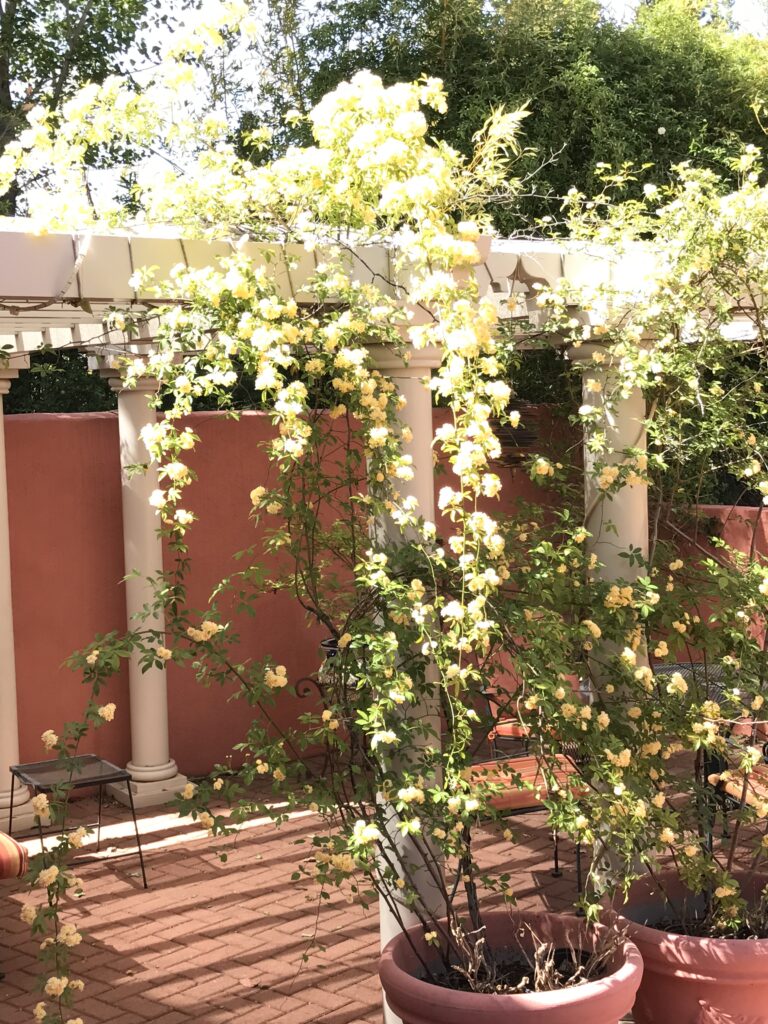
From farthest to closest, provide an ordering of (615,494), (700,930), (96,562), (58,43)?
(58,43) < (96,562) < (615,494) < (700,930)

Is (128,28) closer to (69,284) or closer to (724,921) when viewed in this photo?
(69,284)

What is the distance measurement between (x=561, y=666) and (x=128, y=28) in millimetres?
10543

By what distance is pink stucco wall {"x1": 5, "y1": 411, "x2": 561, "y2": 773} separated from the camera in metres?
7.32

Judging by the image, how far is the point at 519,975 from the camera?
12.4 feet

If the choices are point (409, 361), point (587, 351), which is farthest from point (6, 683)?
point (409, 361)

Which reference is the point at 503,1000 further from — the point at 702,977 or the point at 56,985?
the point at 56,985

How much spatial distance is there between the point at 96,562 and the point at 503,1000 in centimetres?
488

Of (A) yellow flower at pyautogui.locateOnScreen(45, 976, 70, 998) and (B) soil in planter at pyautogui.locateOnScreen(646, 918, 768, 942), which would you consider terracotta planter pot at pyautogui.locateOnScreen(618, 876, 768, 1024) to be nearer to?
(B) soil in planter at pyautogui.locateOnScreen(646, 918, 768, 942)

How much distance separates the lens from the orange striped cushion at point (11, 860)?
193 inches

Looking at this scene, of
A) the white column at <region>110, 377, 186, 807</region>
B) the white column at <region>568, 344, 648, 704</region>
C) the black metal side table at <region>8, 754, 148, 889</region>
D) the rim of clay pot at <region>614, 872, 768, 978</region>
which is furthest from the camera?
the white column at <region>110, 377, 186, 807</region>

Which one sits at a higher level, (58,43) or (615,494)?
(58,43)

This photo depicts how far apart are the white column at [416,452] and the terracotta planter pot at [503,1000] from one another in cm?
24

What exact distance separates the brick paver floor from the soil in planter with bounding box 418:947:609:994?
850 millimetres

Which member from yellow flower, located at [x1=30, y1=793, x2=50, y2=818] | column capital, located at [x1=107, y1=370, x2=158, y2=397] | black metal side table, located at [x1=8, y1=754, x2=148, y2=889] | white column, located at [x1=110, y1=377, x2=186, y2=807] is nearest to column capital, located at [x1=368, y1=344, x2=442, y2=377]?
yellow flower, located at [x1=30, y1=793, x2=50, y2=818]
